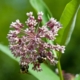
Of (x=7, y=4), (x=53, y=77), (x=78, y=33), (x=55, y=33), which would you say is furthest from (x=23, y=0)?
(x=55, y=33)

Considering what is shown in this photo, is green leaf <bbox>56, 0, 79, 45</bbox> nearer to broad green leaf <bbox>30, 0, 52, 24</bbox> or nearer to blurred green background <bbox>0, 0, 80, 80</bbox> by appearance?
broad green leaf <bbox>30, 0, 52, 24</bbox>

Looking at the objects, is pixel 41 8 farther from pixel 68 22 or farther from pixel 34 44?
pixel 34 44

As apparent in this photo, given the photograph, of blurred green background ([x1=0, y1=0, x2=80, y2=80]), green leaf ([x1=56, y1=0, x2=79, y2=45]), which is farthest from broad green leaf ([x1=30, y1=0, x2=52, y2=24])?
blurred green background ([x1=0, y1=0, x2=80, y2=80])

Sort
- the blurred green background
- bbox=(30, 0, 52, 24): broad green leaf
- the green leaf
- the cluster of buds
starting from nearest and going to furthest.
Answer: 1. the cluster of buds
2. the green leaf
3. bbox=(30, 0, 52, 24): broad green leaf
4. the blurred green background

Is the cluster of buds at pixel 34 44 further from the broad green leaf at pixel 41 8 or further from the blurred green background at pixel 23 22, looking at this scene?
the blurred green background at pixel 23 22

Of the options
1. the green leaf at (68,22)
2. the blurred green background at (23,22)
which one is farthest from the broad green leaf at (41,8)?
the blurred green background at (23,22)

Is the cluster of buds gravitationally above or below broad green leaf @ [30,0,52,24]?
below
